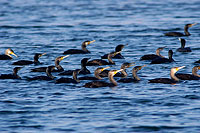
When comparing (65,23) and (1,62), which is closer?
(1,62)

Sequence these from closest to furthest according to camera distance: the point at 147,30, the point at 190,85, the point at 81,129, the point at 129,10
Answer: the point at 81,129 < the point at 190,85 < the point at 147,30 < the point at 129,10

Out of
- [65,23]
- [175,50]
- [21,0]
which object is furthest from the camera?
[21,0]

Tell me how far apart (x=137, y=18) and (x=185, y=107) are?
94.2ft

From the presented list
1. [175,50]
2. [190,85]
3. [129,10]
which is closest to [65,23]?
[129,10]

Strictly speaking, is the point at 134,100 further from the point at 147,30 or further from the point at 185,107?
the point at 147,30

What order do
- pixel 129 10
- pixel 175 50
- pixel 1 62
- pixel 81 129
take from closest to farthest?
1. pixel 81 129
2. pixel 1 62
3. pixel 175 50
4. pixel 129 10

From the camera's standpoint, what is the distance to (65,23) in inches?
1622

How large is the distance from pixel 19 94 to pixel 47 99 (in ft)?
3.70

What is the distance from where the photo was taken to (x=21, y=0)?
70.7 metres

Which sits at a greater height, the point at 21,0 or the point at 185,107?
the point at 21,0

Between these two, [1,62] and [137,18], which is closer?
[1,62]

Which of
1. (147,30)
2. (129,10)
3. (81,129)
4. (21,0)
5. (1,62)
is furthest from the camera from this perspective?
(21,0)

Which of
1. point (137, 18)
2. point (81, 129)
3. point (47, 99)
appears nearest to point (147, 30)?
point (137, 18)

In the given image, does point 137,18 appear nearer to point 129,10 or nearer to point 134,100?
point 129,10
